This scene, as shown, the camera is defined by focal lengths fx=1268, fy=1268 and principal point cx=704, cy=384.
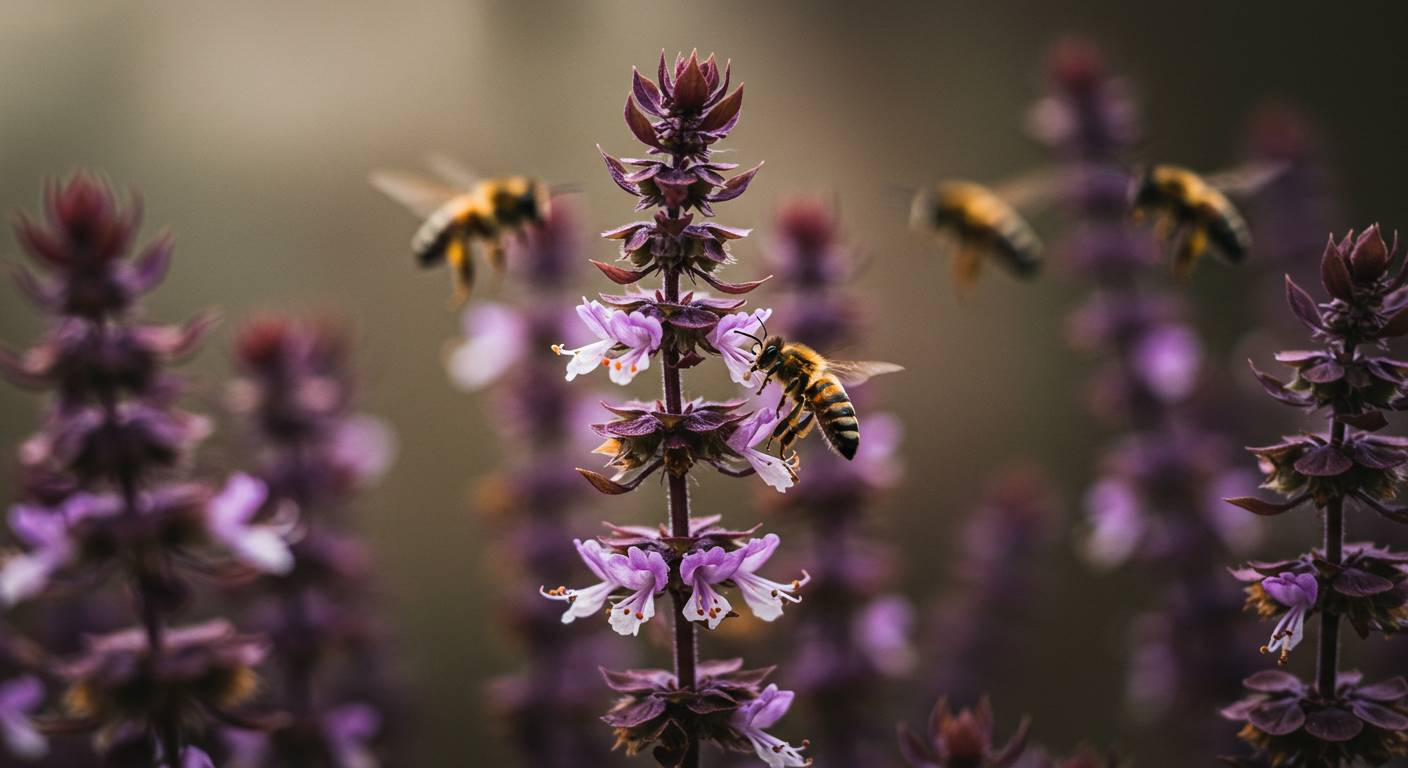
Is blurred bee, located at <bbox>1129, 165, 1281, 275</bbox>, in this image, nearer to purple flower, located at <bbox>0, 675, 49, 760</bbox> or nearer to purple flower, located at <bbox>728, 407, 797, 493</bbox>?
purple flower, located at <bbox>728, 407, 797, 493</bbox>

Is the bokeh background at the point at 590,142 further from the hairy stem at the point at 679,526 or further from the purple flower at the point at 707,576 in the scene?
the purple flower at the point at 707,576

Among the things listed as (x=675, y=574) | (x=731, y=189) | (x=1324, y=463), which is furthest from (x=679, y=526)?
(x=1324, y=463)

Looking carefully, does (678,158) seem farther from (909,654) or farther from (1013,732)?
(1013,732)

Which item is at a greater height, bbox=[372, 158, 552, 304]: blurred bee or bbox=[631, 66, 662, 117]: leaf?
bbox=[631, 66, 662, 117]: leaf

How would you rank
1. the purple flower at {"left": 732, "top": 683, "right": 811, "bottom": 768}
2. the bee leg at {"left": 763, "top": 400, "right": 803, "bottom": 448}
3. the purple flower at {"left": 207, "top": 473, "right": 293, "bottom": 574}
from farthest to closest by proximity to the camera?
the purple flower at {"left": 207, "top": 473, "right": 293, "bottom": 574} → the bee leg at {"left": 763, "top": 400, "right": 803, "bottom": 448} → the purple flower at {"left": 732, "top": 683, "right": 811, "bottom": 768}

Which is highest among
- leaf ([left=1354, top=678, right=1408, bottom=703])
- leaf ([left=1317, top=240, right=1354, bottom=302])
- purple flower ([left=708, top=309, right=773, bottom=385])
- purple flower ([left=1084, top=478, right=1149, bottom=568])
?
leaf ([left=1317, top=240, right=1354, bottom=302])

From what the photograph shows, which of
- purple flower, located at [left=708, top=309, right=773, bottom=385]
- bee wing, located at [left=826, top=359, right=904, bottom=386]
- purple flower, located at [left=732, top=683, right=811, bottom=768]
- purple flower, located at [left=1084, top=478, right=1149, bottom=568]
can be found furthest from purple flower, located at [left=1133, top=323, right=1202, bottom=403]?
purple flower, located at [left=732, top=683, right=811, bottom=768]

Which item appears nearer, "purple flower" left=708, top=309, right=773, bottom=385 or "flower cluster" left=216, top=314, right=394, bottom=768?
"purple flower" left=708, top=309, right=773, bottom=385

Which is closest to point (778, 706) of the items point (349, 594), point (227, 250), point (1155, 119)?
point (349, 594)

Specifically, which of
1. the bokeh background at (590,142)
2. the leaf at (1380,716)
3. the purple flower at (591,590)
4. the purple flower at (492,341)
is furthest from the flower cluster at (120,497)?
the bokeh background at (590,142)
